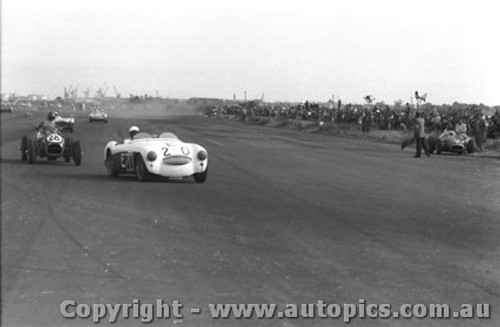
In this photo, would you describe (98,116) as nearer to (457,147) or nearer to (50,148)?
(50,148)

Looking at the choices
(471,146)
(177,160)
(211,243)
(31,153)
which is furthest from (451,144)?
(31,153)

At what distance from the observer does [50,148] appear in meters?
9.45

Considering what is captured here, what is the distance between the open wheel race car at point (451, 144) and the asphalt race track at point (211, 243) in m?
22.4

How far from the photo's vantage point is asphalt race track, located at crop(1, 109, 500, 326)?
672 cm

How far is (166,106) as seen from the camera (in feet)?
34.4

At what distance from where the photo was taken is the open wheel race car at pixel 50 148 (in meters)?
9.09

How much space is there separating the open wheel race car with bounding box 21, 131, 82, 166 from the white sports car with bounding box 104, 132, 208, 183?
7.26 ft

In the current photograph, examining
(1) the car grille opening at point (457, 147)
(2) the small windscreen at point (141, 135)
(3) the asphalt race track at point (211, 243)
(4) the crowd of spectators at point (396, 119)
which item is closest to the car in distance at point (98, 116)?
(3) the asphalt race track at point (211, 243)

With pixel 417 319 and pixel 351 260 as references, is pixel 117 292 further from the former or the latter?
pixel 351 260

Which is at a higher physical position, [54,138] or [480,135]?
[54,138]

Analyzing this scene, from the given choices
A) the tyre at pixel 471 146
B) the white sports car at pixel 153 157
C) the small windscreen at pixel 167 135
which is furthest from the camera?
the tyre at pixel 471 146

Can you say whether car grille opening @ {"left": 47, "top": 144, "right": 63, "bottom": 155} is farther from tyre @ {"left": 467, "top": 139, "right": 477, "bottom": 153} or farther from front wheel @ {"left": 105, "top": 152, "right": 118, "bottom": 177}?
tyre @ {"left": 467, "top": 139, "right": 477, "bottom": 153}

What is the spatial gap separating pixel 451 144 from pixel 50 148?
107ft

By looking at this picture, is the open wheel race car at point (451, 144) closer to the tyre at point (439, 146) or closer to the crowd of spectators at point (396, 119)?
the tyre at point (439, 146)
